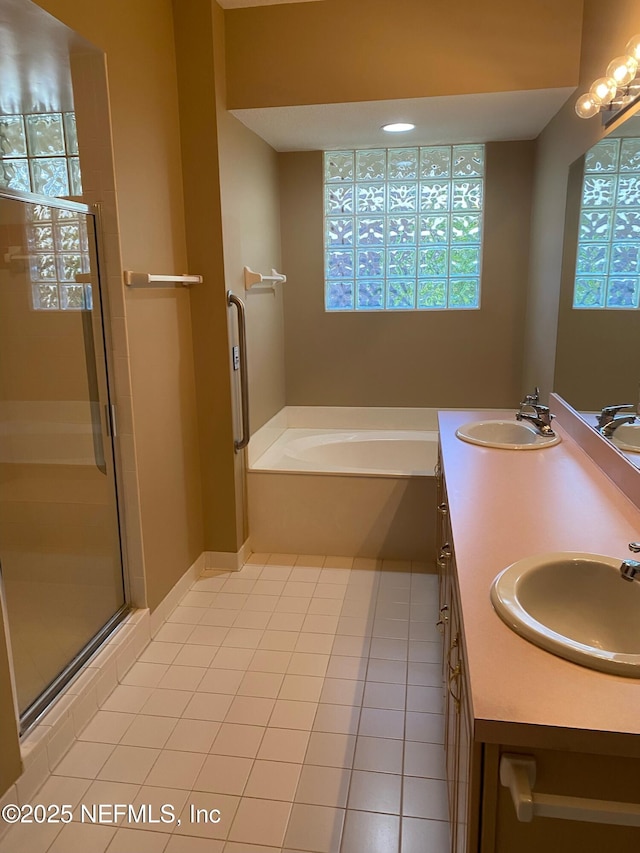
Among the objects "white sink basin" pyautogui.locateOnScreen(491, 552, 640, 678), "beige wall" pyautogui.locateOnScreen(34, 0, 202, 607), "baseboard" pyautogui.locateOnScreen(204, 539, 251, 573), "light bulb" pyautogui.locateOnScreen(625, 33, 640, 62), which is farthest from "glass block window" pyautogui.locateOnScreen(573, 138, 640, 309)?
"baseboard" pyautogui.locateOnScreen(204, 539, 251, 573)

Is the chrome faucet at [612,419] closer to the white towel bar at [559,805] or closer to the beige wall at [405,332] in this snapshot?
the white towel bar at [559,805]

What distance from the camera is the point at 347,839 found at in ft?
5.21

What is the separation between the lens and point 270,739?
1943 mm

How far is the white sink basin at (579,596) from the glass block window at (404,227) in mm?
2850

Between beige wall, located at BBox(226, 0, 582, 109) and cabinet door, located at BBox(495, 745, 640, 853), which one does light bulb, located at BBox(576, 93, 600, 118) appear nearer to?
beige wall, located at BBox(226, 0, 582, 109)

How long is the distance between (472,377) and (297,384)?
45.8 inches

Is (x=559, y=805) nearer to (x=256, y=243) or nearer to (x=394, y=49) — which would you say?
(x=394, y=49)

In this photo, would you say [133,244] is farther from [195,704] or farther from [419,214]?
[419,214]

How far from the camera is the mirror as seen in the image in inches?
74.5

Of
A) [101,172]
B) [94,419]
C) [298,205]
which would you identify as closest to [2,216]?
[101,172]

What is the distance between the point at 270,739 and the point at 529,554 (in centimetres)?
110

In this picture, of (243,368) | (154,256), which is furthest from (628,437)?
(154,256)

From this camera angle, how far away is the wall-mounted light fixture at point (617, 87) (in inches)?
75.0

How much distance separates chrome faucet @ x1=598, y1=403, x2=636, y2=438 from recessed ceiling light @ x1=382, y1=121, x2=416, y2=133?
6.26 ft
